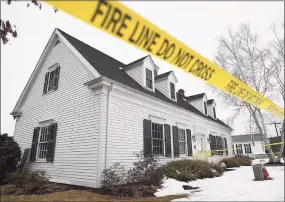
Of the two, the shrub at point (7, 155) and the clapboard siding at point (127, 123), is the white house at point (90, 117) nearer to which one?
the clapboard siding at point (127, 123)

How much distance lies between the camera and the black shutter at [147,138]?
411 inches

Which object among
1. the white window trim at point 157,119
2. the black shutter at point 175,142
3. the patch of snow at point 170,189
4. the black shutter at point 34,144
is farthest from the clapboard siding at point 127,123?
the black shutter at point 34,144

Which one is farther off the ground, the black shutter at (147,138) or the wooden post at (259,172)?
the black shutter at (147,138)

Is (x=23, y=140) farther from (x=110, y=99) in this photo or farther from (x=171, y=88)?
(x=171, y=88)

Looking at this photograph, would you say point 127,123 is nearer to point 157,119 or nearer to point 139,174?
point 139,174

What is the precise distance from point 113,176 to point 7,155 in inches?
252

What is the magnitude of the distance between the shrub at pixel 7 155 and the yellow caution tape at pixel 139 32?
11.2 metres

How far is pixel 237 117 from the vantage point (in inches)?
824

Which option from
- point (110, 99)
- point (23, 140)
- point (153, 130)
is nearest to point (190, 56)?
point (110, 99)

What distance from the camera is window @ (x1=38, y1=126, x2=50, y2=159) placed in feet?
37.2

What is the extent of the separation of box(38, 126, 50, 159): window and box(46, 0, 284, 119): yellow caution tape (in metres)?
10.0

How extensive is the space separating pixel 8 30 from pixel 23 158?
33.0ft

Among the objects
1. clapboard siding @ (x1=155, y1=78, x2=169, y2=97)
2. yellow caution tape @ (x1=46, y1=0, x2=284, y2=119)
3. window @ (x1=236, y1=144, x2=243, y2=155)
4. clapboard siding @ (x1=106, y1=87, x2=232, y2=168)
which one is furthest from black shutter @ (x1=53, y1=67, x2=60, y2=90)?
window @ (x1=236, y1=144, x2=243, y2=155)

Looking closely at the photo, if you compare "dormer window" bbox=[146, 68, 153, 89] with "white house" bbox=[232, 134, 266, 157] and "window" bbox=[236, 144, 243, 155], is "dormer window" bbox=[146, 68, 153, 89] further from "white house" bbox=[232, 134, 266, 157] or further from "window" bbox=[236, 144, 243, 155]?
"window" bbox=[236, 144, 243, 155]
